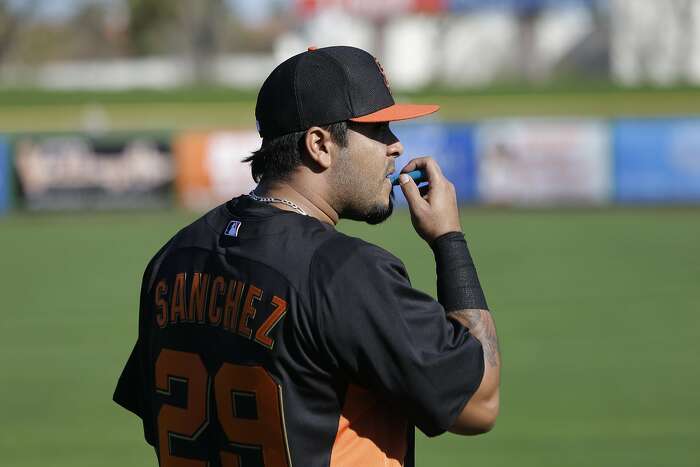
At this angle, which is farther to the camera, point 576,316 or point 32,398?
point 576,316

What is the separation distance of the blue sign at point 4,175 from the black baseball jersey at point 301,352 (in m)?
19.1

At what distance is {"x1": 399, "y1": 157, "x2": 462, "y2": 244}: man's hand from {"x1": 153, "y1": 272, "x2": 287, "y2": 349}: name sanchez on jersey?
0.48 metres

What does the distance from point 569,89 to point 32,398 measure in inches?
1020

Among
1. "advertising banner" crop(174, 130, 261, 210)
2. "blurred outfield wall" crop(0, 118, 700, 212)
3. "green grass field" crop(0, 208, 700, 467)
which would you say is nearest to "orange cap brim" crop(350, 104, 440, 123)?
"green grass field" crop(0, 208, 700, 467)

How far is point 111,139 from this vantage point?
20.9 meters

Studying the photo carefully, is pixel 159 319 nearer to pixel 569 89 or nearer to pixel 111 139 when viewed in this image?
pixel 111 139

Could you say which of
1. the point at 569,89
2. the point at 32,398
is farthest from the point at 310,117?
the point at 569,89

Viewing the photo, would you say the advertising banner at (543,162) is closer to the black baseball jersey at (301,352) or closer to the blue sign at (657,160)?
the blue sign at (657,160)

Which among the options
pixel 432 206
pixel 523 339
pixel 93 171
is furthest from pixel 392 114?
pixel 93 171

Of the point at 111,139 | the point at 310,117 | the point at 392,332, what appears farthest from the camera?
the point at 111,139

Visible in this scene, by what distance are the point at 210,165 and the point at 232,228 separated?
18.3 m

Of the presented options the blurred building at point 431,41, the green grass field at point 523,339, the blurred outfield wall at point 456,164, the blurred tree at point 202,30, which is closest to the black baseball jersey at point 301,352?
the green grass field at point 523,339

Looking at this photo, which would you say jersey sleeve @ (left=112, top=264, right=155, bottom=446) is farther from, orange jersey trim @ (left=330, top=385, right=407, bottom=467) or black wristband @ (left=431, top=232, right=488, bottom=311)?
black wristband @ (left=431, top=232, right=488, bottom=311)

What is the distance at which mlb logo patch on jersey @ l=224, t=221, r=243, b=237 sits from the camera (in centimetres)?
273
